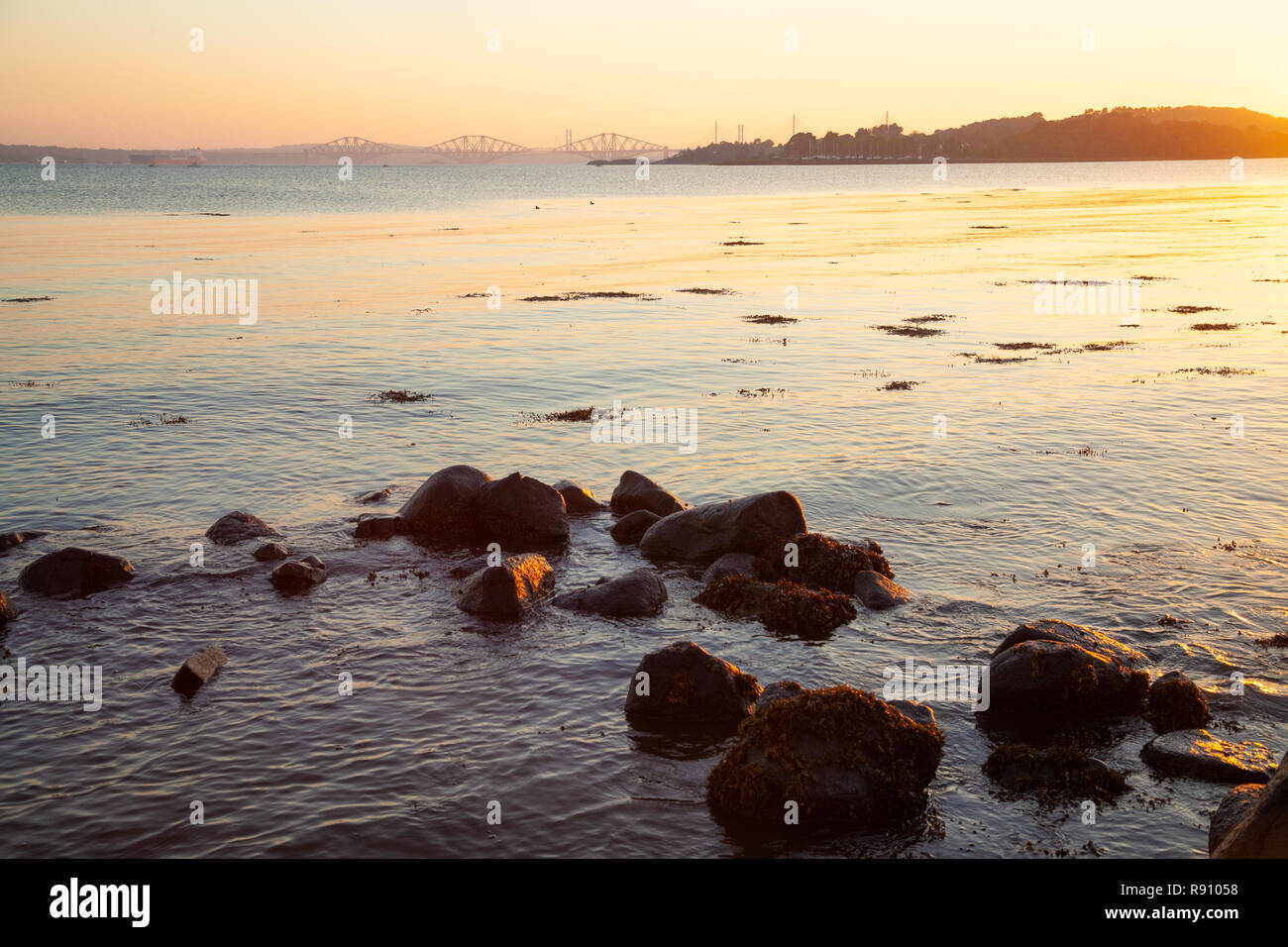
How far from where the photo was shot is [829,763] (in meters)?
13.5

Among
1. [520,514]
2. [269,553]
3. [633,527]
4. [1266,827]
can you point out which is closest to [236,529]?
[269,553]

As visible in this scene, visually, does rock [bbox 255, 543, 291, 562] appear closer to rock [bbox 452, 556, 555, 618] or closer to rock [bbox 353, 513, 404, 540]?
rock [bbox 353, 513, 404, 540]

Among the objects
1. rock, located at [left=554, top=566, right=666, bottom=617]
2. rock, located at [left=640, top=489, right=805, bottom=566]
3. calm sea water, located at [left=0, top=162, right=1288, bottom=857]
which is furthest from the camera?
rock, located at [left=640, top=489, right=805, bottom=566]

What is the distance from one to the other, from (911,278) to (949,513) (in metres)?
52.1

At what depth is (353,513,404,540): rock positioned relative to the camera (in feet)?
80.0

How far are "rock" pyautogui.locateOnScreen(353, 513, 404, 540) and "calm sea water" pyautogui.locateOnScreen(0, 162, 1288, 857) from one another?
472 mm

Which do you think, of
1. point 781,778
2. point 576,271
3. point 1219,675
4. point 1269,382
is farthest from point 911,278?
point 781,778

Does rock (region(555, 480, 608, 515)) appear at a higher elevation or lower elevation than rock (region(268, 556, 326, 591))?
higher

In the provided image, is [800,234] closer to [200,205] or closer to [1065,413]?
[1065,413]

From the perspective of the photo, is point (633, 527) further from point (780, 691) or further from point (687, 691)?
point (780, 691)

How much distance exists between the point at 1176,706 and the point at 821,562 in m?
7.69

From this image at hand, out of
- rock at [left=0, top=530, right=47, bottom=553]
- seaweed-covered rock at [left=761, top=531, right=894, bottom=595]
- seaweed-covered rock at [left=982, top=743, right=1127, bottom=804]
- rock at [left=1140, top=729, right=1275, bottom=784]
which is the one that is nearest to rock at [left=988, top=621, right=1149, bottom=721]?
rock at [left=1140, top=729, right=1275, bottom=784]

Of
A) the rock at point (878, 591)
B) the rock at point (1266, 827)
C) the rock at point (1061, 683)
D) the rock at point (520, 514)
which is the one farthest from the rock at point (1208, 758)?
the rock at point (520, 514)

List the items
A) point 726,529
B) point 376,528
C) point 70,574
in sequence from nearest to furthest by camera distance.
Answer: point 70,574 → point 726,529 → point 376,528
